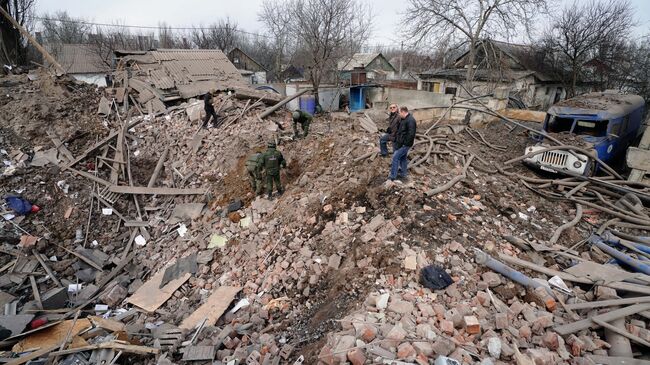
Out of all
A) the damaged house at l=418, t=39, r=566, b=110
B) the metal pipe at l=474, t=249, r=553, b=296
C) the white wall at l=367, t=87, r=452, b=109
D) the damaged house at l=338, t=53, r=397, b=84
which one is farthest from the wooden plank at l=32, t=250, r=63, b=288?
the damaged house at l=338, t=53, r=397, b=84

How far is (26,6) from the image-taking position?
17000 millimetres

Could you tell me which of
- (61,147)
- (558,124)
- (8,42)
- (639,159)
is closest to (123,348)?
(61,147)

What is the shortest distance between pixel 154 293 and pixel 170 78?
Result: 10.2 meters

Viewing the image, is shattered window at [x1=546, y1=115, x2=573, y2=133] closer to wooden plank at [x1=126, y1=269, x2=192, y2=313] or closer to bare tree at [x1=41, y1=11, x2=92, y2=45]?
wooden plank at [x1=126, y1=269, x2=192, y2=313]

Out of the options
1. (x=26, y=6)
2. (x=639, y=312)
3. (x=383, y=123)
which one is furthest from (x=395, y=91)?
(x=26, y=6)

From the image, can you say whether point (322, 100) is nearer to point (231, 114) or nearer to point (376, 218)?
point (231, 114)

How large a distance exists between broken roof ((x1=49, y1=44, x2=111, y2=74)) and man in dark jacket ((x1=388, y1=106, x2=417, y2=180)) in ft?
106

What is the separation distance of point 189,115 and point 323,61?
10.6m

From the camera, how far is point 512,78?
21984 mm

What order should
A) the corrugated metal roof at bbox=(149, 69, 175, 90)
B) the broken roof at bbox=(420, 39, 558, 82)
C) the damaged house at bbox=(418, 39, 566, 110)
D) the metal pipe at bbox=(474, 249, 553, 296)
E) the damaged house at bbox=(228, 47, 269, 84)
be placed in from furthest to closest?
1. the damaged house at bbox=(228, 47, 269, 84)
2. the broken roof at bbox=(420, 39, 558, 82)
3. the damaged house at bbox=(418, 39, 566, 110)
4. the corrugated metal roof at bbox=(149, 69, 175, 90)
5. the metal pipe at bbox=(474, 249, 553, 296)

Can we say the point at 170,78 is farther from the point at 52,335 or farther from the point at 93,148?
the point at 52,335

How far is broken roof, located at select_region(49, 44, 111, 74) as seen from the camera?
2989 cm

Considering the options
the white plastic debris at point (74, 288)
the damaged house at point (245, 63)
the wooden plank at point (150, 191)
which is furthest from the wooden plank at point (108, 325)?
the damaged house at point (245, 63)

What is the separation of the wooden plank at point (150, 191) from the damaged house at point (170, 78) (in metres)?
4.22
